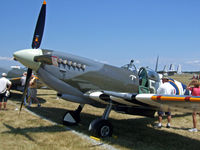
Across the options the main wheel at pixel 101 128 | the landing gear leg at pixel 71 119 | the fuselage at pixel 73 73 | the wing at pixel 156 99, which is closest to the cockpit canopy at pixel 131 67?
the fuselage at pixel 73 73

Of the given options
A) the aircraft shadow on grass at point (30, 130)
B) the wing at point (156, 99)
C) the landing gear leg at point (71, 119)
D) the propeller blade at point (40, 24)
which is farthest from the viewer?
the landing gear leg at point (71, 119)

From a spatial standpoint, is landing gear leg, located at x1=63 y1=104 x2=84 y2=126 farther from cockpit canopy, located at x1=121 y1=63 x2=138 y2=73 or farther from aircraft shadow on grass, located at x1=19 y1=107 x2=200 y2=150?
cockpit canopy, located at x1=121 y1=63 x2=138 y2=73

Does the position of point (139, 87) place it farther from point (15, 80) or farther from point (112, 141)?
point (15, 80)

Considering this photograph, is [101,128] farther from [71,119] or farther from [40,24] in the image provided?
[40,24]

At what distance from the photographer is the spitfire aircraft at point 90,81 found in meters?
4.86

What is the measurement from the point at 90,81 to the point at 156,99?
1.97 metres

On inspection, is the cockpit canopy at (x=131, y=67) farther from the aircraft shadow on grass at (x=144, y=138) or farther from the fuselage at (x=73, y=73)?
the aircraft shadow on grass at (x=144, y=138)

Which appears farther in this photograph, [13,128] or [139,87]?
[139,87]

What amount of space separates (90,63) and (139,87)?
175 cm

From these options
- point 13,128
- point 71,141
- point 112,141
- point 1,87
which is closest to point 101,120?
point 112,141

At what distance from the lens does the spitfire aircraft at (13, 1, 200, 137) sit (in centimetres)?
486

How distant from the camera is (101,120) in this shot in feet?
16.8

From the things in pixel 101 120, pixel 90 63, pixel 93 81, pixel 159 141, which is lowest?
pixel 159 141

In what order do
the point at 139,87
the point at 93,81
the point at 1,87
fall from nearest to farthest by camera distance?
1. the point at 93,81
2. the point at 139,87
3. the point at 1,87
